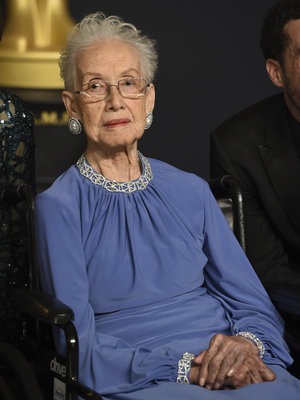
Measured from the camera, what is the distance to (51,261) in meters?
2.39

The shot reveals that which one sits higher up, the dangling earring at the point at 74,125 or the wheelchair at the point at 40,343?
the dangling earring at the point at 74,125

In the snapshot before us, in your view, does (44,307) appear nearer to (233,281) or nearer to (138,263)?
(138,263)

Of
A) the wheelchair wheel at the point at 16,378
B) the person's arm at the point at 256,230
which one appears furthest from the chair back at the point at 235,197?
the wheelchair wheel at the point at 16,378

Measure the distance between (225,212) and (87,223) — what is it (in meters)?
0.70

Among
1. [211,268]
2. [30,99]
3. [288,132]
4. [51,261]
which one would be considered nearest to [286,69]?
[288,132]

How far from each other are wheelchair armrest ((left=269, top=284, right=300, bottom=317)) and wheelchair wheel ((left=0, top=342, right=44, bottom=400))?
0.72 meters

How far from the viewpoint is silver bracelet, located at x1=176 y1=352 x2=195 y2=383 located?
2.39 m

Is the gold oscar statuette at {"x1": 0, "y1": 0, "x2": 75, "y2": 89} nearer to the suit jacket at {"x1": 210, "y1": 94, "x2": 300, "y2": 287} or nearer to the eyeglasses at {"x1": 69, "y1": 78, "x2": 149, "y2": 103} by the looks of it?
the suit jacket at {"x1": 210, "y1": 94, "x2": 300, "y2": 287}

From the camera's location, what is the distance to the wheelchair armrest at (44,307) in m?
A: 2.18

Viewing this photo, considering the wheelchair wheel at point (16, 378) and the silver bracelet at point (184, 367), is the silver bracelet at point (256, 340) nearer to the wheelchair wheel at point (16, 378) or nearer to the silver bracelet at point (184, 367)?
the silver bracelet at point (184, 367)

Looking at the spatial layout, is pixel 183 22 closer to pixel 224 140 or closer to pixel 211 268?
pixel 224 140

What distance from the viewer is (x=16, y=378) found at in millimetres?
2492

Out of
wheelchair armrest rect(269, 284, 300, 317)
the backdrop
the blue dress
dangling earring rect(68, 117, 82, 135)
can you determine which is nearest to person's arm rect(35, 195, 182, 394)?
the blue dress

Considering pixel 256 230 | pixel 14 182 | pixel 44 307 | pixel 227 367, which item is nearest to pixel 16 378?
pixel 44 307
